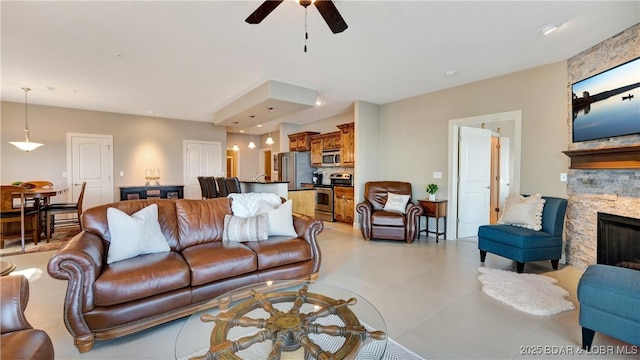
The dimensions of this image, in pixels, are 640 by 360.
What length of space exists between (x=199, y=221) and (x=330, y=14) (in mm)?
2301

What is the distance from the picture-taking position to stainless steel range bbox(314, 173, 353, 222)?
22.4 feet

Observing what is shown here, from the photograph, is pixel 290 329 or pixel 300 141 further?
pixel 300 141

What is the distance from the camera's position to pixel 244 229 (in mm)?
2883

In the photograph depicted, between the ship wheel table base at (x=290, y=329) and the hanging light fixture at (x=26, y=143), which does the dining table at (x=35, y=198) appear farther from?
the ship wheel table base at (x=290, y=329)

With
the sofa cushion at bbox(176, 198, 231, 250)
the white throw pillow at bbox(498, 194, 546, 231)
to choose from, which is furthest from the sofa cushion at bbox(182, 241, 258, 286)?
the white throw pillow at bbox(498, 194, 546, 231)

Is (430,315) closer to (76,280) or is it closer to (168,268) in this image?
(168,268)

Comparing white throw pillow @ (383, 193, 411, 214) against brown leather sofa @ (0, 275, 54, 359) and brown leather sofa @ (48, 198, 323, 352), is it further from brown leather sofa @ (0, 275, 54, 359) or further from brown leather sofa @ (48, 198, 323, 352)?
brown leather sofa @ (0, 275, 54, 359)

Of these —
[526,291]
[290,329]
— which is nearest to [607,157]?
[526,291]

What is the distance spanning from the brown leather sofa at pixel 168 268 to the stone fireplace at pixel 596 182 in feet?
10.6

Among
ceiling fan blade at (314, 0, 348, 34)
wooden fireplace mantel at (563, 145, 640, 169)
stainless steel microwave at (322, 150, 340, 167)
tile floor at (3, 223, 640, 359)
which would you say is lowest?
tile floor at (3, 223, 640, 359)

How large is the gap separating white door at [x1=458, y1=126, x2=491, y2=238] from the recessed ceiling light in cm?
212

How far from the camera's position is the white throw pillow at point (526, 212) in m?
3.53

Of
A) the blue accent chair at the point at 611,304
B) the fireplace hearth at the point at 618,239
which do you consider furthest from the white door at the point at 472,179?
the blue accent chair at the point at 611,304

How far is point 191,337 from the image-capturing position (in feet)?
4.95
